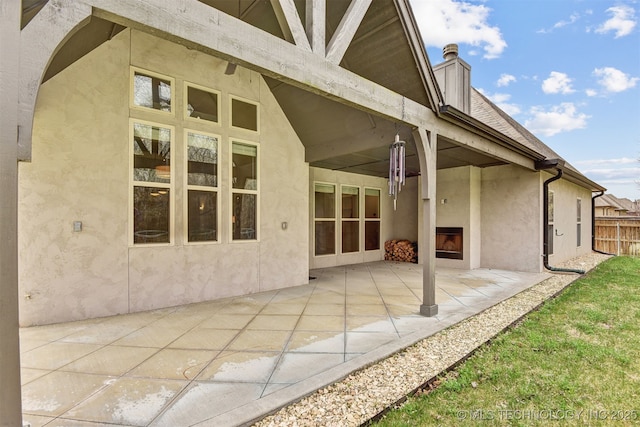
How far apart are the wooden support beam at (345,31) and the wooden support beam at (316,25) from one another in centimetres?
11

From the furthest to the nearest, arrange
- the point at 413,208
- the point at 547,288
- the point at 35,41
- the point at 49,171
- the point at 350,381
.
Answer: the point at 413,208
the point at 547,288
the point at 49,171
the point at 350,381
the point at 35,41

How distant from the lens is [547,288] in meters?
5.79

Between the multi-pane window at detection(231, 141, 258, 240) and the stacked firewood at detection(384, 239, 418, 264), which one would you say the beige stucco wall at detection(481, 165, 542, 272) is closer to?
the stacked firewood at detection(384, 239, 418, 264)

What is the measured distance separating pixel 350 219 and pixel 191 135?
17.9 feet

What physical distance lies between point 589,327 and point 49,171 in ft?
23.3

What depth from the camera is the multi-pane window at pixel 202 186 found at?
4746 mm

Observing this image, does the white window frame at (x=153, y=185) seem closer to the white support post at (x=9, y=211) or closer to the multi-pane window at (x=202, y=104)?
the multi-pane window at (x=202, y=104)

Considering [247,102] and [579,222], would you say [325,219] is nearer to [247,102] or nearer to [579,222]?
[247,102]

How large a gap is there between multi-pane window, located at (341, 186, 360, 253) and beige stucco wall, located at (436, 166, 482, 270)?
2404 mm

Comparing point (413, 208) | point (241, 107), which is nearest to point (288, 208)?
point (241, 107)

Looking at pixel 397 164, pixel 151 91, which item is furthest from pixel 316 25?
pixel 151 91

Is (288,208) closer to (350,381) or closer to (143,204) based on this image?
(143,204)

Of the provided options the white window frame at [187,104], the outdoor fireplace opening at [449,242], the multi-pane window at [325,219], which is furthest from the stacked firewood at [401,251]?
the white window frame at [187,104]

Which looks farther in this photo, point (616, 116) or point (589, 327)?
point (616, 116)
